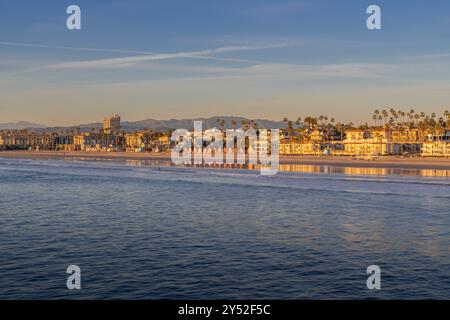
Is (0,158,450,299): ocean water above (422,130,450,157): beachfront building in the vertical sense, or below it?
below

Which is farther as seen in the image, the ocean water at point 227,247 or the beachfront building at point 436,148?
the beachfront building at point 436,148

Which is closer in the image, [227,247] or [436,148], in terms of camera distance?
[227,247]

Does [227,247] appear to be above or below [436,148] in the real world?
below

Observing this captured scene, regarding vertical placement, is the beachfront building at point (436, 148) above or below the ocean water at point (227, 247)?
above

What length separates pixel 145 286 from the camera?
56.5 ft

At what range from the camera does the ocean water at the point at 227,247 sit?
671 inches

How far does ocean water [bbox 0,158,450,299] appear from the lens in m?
17.0

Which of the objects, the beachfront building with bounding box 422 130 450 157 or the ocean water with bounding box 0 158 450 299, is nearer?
the ocean water with bounding box 0 158 450 299

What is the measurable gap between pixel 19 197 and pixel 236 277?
111 feet

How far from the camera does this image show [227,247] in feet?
77.5
